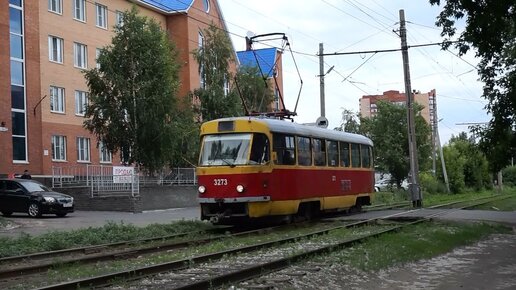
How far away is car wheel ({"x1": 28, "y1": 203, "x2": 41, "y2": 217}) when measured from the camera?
23.9m

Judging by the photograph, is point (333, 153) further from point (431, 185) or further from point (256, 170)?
point (431, 185)

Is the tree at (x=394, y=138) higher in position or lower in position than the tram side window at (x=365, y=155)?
higher

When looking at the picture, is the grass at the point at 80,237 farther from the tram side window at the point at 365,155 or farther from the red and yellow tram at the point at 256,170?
the tram side window at the point at 365,155

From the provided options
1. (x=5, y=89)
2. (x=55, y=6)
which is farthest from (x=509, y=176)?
(x=5, y=89)

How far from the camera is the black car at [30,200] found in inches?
940

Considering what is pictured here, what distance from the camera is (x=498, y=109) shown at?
1858cm

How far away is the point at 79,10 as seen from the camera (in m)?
43.1

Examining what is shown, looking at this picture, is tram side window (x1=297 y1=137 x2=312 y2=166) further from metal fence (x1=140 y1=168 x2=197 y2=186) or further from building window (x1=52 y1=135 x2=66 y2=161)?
building window (x1=52 y1=135 x2=66 y2=161)

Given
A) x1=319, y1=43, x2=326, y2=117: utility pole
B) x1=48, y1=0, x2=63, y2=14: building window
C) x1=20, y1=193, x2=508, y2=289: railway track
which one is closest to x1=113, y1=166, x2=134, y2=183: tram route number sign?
x1=319, y1=43, x2=326, y2=117: utility pole

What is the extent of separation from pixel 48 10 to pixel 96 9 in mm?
5200

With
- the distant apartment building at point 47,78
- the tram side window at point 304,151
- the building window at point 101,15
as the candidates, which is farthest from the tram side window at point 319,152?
the building window at point 101,15

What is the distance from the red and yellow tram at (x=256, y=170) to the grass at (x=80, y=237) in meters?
1.31

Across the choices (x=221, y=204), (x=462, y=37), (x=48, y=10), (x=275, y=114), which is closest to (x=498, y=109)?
(x=462, y=37)

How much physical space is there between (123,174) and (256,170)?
1449 centimetres
